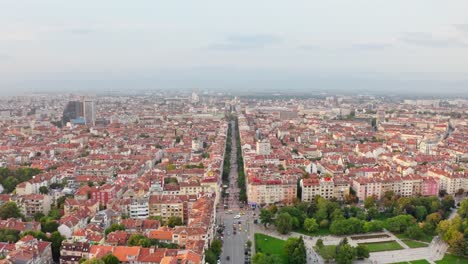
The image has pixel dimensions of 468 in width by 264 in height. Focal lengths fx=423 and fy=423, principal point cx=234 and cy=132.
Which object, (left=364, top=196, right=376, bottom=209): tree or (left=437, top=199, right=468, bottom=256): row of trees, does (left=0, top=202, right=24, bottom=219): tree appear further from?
(left=437, top=199, right=468, bottom=256): row of trees

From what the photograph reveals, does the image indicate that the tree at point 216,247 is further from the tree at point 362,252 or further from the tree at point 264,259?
the tree at point 362,252

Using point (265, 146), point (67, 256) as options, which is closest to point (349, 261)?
point (67, 256)

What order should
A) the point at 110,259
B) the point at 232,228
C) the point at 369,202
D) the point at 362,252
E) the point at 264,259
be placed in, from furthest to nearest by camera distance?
the point at 369,202 → the point at 232,228 → the point at 362,252 → the point at 264,259 → the point at 110,259

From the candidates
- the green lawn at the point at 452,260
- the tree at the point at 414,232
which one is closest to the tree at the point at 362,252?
the green lawn at the point at 452,260

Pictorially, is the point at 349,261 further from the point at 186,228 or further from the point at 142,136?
the point at 142,136

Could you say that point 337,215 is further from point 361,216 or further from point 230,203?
point 230,203

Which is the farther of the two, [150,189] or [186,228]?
[150,189]

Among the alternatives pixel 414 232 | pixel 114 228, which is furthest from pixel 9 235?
pixel 414 232

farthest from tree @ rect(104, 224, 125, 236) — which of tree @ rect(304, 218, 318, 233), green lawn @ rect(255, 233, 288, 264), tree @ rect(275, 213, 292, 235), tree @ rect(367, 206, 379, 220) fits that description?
tree @ rect(367, 206, 379, 220)
